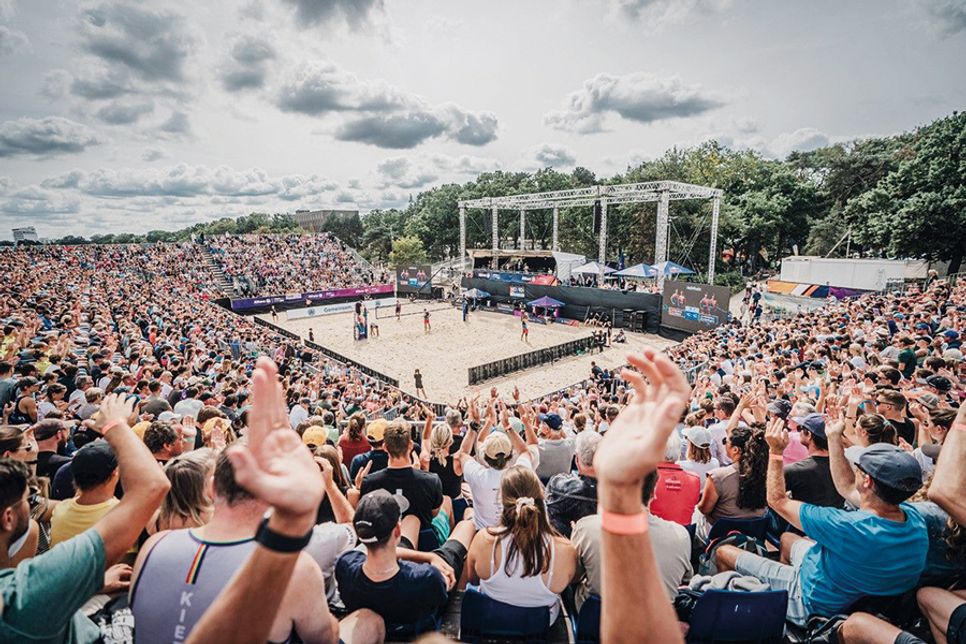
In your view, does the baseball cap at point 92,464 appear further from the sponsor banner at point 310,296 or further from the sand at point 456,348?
the sponsor banner at point 310,296

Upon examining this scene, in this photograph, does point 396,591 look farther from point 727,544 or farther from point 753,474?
point 753,474

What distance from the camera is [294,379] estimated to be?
12812 millimetres

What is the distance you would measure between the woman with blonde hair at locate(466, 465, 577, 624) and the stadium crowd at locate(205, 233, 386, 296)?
37245mm

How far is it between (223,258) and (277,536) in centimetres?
4615

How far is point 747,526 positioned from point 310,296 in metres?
35.5

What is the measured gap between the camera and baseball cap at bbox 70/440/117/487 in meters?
2.46

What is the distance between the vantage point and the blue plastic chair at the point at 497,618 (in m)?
2.49

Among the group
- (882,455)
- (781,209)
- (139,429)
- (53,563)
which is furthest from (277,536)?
(781,209)

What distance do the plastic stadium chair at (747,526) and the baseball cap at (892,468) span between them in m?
1.35

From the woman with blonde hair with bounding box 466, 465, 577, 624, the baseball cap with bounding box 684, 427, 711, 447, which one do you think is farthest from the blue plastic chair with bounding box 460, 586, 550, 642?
the baseball cap with bounding box 684, 427, 711, 447

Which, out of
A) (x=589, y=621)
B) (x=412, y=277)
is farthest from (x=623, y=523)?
(x=412, y=277)

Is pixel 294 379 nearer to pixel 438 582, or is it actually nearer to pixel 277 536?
pixel 438 582

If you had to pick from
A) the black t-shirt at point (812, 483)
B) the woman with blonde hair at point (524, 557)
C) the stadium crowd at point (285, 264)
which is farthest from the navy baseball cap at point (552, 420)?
the stadium crowd at point (285, 264)

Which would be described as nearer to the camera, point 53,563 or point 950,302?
point 53,563
